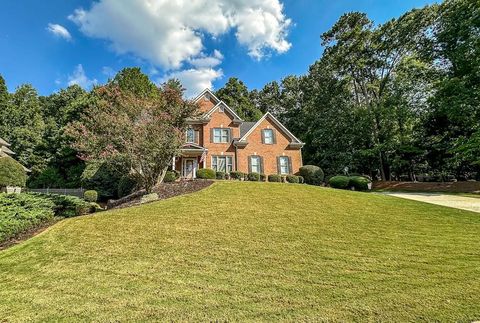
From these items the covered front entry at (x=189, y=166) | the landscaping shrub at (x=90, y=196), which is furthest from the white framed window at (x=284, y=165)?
the landscaping shrub at (x=90, y=196)

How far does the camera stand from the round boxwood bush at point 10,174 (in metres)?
21.0

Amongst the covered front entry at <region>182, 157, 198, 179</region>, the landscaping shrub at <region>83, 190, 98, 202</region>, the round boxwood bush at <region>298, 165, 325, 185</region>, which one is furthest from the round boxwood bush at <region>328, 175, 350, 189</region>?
the landscaping shrub at <region>83, 190, 98, 202</region>

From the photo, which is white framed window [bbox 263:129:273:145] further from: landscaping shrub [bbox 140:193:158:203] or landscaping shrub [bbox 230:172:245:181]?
landscaping shrub [bbox 140:193:158:203]

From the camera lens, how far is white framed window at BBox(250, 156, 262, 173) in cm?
2462

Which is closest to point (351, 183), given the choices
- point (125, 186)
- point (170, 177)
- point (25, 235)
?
point (170, 177)

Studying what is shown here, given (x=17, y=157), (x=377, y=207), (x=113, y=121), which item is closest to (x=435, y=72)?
(x=377, y=207)

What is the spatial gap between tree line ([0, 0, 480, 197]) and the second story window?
929 centimetres

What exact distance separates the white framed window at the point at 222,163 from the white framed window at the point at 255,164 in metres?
1.84

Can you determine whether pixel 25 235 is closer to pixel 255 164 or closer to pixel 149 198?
pixel 149 198

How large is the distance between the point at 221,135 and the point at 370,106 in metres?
16.8

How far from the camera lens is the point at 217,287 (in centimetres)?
496

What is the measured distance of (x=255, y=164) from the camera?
24719 millimetres

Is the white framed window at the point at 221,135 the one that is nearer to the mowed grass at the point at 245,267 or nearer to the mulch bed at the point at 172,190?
the mulch bed at the point at 172,190

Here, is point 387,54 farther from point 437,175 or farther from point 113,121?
point 113,121
